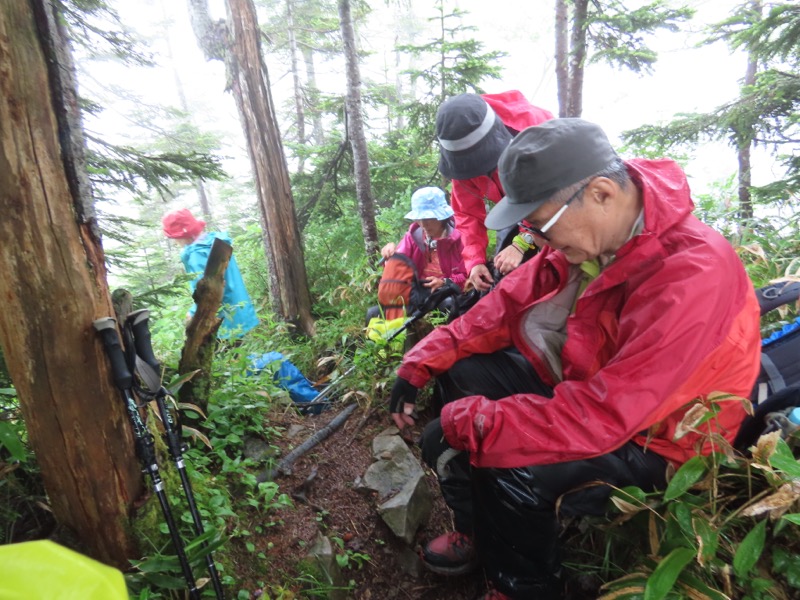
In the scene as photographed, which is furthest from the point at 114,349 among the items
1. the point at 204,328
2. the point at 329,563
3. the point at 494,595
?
the point at 494,595

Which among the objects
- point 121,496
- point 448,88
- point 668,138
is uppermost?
point 448,88

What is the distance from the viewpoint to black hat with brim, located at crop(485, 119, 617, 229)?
72.2 inches

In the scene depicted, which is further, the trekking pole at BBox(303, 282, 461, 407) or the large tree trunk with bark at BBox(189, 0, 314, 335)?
the large tree trunk with bark at BBox(189, 0, 314, 335)

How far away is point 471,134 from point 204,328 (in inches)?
89.3

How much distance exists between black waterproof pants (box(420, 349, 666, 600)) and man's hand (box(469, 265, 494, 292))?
1.00 metres

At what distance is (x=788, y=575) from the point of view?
1.56 metres

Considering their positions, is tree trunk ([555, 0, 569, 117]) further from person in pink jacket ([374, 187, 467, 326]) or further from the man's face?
the man's face

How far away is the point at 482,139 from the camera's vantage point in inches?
126

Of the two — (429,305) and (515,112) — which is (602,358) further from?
(515,112)

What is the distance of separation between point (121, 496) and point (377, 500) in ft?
5.03

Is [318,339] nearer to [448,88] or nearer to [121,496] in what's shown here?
[121,496]

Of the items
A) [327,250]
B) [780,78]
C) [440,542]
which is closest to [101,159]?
[440,542]

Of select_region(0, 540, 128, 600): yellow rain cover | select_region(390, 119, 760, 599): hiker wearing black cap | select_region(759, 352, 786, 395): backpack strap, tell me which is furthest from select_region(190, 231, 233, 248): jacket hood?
select_region(759, 352, 786, 395): backpack strap

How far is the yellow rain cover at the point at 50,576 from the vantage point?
72cm
